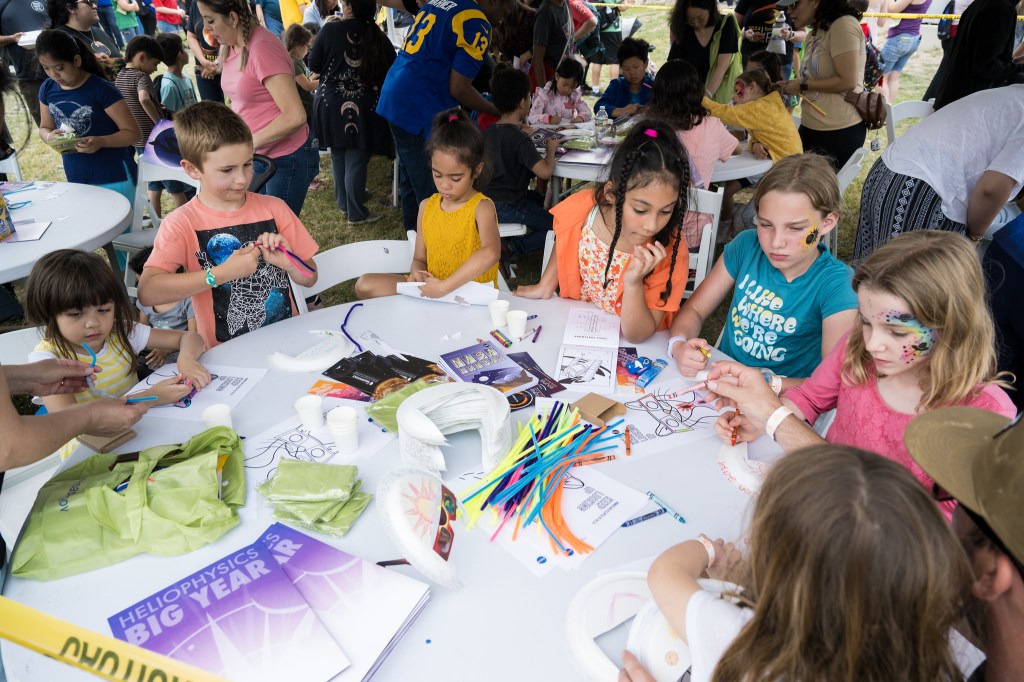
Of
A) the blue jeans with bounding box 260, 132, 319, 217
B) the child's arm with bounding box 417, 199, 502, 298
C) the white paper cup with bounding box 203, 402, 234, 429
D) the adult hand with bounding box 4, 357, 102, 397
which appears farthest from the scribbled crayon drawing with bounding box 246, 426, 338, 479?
the blue jeans with bounding box 260, 132, 319, 217

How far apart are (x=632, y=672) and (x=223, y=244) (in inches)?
75.9

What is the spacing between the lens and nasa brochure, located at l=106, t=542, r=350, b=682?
0.98m

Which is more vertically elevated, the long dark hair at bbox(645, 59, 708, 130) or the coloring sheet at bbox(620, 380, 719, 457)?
the long dark hair at bbox(645, 59, 708, 130)

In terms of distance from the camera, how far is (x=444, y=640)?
1.05m

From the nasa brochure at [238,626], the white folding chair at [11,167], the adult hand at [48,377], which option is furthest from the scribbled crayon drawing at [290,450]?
the white folding chair at [11,167]

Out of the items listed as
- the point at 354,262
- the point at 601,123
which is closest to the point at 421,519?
the point at 354,262

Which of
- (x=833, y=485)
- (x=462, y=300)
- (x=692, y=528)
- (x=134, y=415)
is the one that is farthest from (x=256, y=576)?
(x=462, y=300)

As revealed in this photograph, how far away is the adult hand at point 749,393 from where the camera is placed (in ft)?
4.90

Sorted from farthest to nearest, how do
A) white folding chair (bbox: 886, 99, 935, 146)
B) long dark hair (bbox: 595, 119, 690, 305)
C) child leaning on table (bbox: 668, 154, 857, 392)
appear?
white folding chair (bbox: 886, 99, 935, 146)
long dark hair (bbox: 595, 119, 690, 305)
child leaning on table (bbox: 668, 154, 857, 392)

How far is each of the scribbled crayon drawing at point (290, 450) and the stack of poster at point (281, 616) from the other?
0.28 m

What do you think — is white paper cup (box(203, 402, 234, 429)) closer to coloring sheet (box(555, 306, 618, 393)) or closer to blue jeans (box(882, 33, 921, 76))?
coloring sheet (box(555, 306, 618, 393))

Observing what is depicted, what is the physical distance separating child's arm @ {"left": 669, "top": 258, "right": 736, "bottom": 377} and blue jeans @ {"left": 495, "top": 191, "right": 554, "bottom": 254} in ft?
6.14

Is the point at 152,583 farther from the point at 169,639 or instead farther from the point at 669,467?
the point at 669,467

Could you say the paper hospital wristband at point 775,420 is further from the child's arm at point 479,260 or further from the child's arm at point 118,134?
the child's arm at point 118,134
